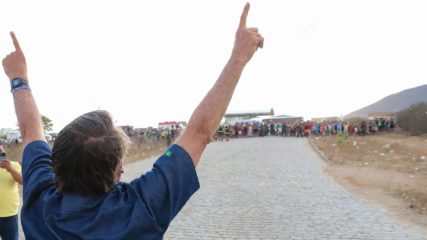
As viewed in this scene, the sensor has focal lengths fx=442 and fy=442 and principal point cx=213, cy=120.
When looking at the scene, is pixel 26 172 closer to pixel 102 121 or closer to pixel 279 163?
pixel 102 121

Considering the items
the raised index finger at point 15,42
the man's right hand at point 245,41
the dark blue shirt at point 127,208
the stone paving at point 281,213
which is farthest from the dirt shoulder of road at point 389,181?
the raised index finger at point 15,42

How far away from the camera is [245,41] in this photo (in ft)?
6.13

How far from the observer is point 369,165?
1980cm

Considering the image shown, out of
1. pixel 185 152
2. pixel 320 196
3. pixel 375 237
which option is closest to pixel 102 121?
pixel 185 152

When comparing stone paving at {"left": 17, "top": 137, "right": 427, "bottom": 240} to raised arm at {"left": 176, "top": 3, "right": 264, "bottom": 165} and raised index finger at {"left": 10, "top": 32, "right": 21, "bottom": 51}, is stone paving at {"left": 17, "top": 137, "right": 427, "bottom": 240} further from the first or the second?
raised arm at {"left": 176, "top": 3, "right": 264, "bottom": 165}

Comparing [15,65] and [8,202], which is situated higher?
[15,65]

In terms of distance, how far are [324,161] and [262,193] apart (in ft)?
34.7

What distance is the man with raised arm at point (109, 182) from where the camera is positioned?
154 cm

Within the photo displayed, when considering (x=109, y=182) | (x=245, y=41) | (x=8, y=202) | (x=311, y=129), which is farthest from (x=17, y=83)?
(x=311, y=129)

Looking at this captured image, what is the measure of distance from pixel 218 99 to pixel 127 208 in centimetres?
55

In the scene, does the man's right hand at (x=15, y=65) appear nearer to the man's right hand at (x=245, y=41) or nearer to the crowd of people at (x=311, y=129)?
the man's right hand at (x=245, y=41)

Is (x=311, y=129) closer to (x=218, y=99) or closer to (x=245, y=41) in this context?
(x=245, y=41)

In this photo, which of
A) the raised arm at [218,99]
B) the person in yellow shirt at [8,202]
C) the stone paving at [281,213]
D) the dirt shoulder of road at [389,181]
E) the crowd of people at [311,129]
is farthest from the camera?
the crowd of people at [311,129]

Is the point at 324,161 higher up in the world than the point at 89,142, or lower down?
lower down
